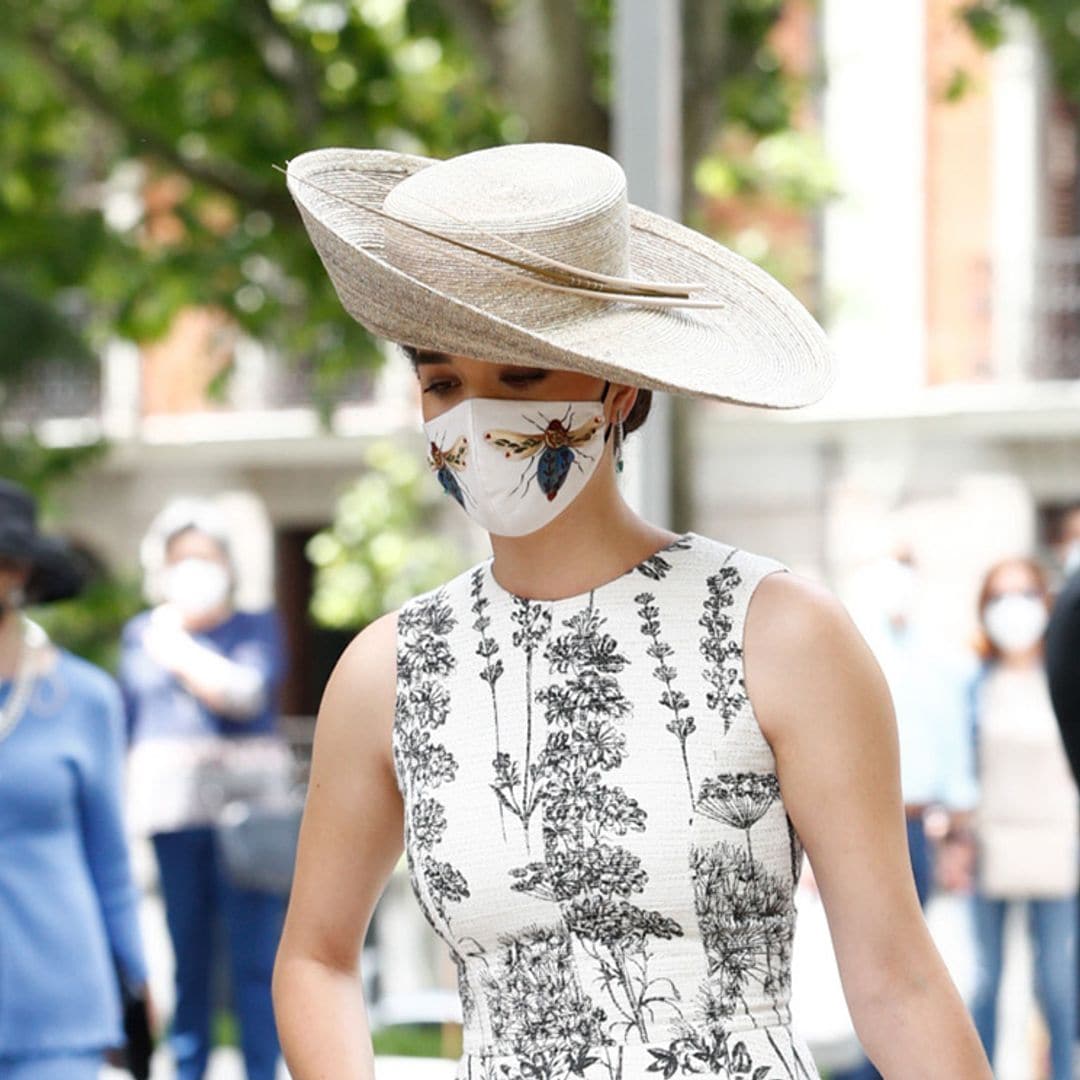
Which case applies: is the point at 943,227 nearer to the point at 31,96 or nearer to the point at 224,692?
the point at 31,96

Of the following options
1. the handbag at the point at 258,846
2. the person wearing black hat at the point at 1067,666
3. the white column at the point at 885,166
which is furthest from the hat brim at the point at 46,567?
the white column at the point at 885,166

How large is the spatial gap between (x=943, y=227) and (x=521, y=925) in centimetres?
2069

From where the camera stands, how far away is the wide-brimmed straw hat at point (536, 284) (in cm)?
241

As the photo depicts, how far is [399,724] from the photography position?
101 inches

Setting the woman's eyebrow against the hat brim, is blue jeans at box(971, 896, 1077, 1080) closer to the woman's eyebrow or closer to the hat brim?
the hat brim

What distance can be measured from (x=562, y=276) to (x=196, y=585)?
5.49m

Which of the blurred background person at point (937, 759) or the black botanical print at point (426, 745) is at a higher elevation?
the black botanical print at point (426, 745)

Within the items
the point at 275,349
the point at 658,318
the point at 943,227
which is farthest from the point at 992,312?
the point at 658,318

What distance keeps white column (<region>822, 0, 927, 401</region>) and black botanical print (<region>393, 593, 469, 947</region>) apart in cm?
1971

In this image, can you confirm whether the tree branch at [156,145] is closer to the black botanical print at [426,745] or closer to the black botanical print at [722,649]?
the black botanical print at [426,745]

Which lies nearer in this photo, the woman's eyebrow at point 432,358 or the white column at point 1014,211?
the woman's eyebrow at point 432,358

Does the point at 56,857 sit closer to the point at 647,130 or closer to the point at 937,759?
the point at 647,130

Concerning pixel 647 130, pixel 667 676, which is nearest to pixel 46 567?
pixel 647 130

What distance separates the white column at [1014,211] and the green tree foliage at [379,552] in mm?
5957
